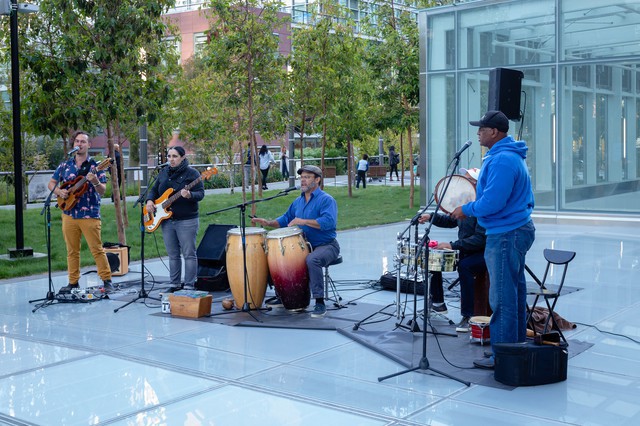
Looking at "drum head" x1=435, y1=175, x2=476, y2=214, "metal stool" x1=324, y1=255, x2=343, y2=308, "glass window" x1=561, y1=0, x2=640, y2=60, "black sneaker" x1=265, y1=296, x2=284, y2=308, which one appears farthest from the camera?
"glass window" x1=561, y1=0, x2=640, y2=60

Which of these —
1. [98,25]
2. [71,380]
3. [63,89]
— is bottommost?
[71,380]

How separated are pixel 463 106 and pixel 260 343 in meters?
13.8

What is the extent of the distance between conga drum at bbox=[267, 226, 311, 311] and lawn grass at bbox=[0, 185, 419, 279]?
2.51 meters

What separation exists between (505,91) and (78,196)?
5482 mm

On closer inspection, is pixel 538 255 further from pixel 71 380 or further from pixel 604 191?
pixel 71 380

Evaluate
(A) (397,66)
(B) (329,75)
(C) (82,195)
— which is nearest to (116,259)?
(C) (82,195)

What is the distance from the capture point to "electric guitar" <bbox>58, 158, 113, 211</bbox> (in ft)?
32.0

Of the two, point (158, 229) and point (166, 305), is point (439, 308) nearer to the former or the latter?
point (166, 305)

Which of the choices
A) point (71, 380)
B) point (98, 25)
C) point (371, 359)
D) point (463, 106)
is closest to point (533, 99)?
point (463, 106)

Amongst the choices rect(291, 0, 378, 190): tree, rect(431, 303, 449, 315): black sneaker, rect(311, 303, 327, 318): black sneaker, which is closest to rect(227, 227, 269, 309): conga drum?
rect(311, 303, 327, 318): black sneaker

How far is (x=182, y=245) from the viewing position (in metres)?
10.0

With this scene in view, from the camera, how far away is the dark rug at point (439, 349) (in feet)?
21.5

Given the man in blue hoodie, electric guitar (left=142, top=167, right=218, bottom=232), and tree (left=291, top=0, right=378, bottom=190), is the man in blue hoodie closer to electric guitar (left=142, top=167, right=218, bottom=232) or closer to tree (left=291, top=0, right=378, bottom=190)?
electric guitar (left=142, top=167, right=218, bottom=232)

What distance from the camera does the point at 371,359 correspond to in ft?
23.1
